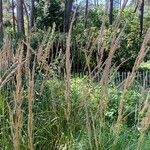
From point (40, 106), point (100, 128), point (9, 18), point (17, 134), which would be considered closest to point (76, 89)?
point (40, 106)

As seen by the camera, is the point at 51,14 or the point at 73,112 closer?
the point at 73,112

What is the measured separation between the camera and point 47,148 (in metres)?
3.03

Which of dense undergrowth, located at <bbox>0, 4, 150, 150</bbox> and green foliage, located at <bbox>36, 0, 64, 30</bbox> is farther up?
green foliage, located at <bbox>36, 0, 64, 30</bbox>

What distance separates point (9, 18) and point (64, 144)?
4290 centimetres

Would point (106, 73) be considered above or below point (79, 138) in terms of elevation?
above

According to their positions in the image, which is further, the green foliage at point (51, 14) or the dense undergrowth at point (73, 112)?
the green foliage at point (51, 14)

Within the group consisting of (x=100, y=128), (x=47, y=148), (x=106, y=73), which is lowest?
(x=47, y=148)

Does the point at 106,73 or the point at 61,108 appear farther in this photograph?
the point at 61,108

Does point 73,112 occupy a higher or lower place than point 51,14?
lower

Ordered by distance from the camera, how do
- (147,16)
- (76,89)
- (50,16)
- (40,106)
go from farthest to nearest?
(147,16)
(50,16)
(76,89)
(40,106)

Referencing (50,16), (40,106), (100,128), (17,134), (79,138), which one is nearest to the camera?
(17,134)

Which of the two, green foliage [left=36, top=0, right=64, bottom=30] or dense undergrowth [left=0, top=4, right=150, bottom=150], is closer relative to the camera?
dense undergrowth [left=0, top=4, right=150, bottom=150]

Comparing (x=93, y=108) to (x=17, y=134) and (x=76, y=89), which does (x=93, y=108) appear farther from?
(x=17, y=134)

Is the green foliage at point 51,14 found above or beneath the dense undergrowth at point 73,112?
above
